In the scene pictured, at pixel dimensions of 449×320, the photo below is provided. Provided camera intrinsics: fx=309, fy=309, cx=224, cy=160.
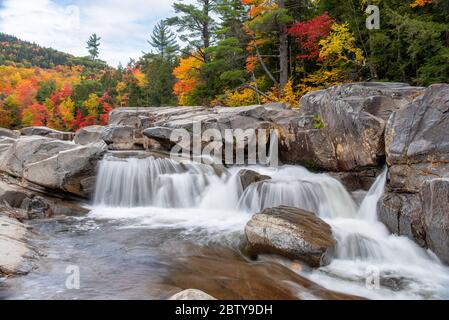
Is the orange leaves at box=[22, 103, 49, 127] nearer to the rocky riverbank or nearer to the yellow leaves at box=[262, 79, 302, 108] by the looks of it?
the rocky riverbank

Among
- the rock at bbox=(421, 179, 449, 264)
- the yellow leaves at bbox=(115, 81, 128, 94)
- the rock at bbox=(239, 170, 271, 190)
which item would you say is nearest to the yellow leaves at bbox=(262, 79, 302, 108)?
the rock at bbox=(239, 170, 271, 190)

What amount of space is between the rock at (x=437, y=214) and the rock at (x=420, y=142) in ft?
2.95

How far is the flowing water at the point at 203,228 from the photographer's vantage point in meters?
5.42

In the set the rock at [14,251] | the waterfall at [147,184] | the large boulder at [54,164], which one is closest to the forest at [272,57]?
the waterfall at [147,184]

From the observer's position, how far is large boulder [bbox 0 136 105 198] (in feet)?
33.3

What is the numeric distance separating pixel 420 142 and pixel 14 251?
348 inches

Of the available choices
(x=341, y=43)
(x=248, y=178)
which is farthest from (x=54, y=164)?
(x=341, y=43)

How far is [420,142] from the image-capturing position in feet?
23.9

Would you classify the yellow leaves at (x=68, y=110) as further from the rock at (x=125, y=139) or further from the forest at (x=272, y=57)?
the rock at (x=125, y=139)

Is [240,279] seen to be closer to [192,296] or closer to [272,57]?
[192,296]

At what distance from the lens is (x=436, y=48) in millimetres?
12477
